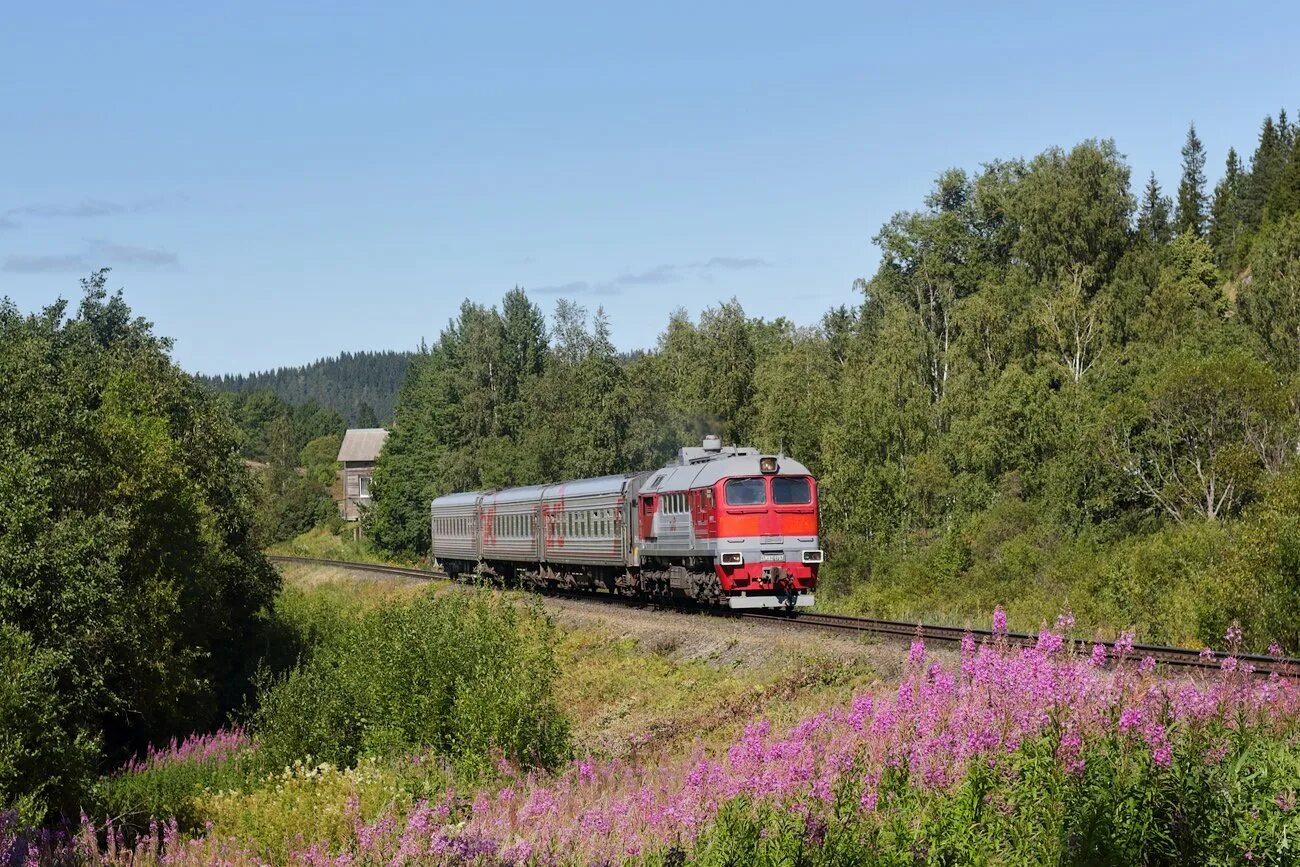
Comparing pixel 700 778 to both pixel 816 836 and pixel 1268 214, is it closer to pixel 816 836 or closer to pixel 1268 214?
pixel 816 836

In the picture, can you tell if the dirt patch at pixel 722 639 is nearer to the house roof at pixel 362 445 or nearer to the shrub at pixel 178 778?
the shrub at pixel 178 778

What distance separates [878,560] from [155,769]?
2485cm

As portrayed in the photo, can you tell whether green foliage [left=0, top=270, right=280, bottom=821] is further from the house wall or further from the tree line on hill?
the house wall

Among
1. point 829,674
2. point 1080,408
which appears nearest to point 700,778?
point 829,674

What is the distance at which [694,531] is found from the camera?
2998 centimetres

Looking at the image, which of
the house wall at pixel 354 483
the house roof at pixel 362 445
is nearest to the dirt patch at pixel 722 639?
the house wall at pixel 354 483

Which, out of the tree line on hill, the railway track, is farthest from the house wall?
the railway track

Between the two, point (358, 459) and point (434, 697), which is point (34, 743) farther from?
point (358, 459)

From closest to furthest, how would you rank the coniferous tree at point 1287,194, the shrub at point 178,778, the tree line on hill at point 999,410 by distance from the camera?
the shrub at point 178,778 → the tree line on hill at point 999,410 → the coniferous tree at point 1287,194

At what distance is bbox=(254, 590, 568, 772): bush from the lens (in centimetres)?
1698

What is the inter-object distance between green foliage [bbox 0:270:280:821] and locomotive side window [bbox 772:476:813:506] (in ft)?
45.7

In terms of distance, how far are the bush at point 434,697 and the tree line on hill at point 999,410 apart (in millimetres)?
11557

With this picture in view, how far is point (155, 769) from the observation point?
28.1 meters

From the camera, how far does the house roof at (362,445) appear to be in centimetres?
16012
